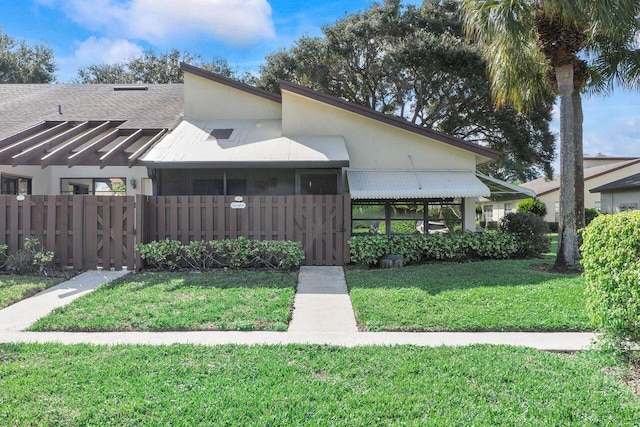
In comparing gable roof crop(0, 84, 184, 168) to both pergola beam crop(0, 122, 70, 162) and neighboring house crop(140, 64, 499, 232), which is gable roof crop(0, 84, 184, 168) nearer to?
pergola beam crop(0, 122, 70, 162)

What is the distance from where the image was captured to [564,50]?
10703 millimetres

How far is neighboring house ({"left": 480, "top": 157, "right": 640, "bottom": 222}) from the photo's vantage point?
29158 mm

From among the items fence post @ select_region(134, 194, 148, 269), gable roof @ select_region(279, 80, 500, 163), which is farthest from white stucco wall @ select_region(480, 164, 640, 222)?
fence post @ select_region(134, 194, 148, 269)

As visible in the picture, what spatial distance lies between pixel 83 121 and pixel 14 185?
3.96 meters

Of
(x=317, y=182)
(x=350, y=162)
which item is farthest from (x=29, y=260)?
(x=350, y=162)

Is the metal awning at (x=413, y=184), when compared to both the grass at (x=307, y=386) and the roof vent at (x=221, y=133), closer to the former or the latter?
the roof vent at (x=221, y=133)

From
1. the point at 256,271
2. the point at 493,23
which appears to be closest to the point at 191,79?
the point at 256,271

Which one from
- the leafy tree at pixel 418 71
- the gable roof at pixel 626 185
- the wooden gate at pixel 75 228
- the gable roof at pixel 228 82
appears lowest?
the wooden gate at pixel 75 228

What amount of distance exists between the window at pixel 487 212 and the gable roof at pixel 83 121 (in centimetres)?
4085

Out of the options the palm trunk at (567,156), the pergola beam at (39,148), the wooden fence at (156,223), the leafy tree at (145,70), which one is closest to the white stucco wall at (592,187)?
the palm trunk at (567,156)

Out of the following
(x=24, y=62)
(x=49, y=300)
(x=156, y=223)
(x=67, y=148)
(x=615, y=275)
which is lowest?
(x=49, y=300)

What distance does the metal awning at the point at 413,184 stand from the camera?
11758mm

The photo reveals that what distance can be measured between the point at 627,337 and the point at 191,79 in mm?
15373

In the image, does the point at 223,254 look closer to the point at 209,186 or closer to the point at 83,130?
the point at 209,186
